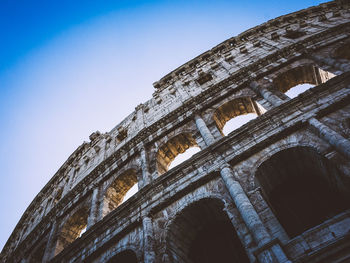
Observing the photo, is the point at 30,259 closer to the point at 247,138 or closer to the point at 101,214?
the point at 101,214

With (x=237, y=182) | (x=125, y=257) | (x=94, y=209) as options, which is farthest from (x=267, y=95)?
(x=94, y=209)

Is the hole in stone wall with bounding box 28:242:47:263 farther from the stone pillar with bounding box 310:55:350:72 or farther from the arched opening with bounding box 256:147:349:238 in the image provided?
the stone pillar with bounding box 310:55:350:72

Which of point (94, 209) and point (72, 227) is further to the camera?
point (72, 227)

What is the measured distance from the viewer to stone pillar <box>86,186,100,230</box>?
8.86 meters

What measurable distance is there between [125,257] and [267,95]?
6919 millimetres

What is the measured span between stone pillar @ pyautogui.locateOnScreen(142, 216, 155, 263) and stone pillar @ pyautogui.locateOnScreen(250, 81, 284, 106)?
5427 millimetres

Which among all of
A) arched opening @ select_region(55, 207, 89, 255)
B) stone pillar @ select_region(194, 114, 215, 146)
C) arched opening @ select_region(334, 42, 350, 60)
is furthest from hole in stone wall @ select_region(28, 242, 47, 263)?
arched opening @ select_region(334, 42, 350, 60)

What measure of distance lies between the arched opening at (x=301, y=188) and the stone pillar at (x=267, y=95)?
7.63ft

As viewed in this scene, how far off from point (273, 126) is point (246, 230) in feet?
10.3

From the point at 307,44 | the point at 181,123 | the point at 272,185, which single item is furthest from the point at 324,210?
the point at 307,44

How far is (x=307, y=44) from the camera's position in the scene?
10945mm

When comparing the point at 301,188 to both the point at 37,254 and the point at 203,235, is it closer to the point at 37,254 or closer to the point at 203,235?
the point at 203,235

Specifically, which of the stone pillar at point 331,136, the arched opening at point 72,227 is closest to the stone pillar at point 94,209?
the arched opening at point 72,227

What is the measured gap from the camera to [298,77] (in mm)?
10398
